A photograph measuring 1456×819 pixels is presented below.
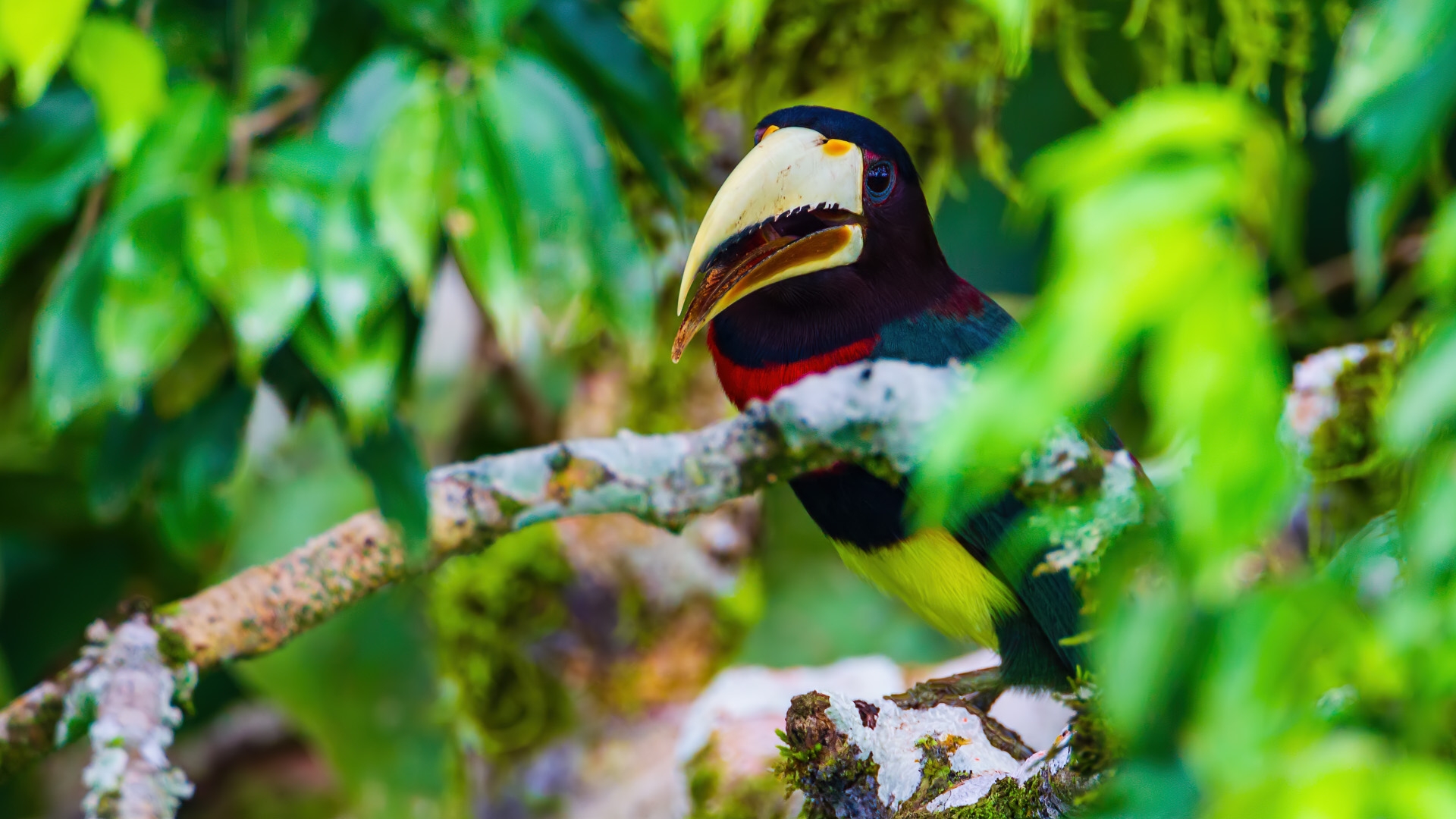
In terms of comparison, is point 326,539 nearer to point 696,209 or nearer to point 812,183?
point 812,183

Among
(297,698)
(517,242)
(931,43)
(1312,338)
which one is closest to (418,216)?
(517,242)

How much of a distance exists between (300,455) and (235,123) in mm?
1055

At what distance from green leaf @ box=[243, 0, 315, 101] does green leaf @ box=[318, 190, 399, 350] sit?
0.22 metres

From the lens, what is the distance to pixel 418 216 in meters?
1.34

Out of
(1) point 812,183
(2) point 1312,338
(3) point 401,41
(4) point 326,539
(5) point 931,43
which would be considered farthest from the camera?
(2) point 1312,338

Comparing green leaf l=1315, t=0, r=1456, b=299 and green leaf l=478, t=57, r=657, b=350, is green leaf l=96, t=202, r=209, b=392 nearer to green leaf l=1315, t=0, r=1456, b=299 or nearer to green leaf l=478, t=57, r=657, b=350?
green leaf l=478, t=57, r=657, b=350

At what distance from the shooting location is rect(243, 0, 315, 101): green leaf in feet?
4.91

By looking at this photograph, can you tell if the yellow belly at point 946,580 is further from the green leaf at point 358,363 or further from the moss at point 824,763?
the green leaf at point 358,363

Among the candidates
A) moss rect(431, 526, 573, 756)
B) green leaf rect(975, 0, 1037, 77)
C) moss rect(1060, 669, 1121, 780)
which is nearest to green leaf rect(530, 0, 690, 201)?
green leaf rect(975, 0, 1037, 77)

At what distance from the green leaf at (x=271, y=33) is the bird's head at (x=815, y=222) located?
569mm

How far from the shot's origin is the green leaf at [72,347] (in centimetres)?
145

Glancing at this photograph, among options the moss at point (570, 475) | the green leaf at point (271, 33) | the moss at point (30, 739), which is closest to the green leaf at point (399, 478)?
the moss at point (570, 475)

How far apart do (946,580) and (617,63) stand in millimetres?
786

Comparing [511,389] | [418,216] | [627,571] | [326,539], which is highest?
[511,389]
